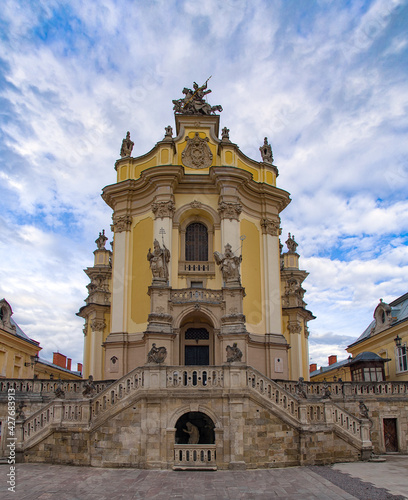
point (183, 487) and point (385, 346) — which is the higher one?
point (385, 346)

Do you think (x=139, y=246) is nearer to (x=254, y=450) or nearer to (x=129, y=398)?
(x=129, y=398)

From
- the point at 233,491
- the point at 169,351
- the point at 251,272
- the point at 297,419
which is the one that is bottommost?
the point at 233,491

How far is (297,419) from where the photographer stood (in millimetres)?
19469

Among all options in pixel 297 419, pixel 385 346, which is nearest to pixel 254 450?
pixel 297 419

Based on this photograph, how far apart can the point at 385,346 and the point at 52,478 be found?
2534 centimetres

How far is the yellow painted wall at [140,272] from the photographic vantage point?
29141 millimetres

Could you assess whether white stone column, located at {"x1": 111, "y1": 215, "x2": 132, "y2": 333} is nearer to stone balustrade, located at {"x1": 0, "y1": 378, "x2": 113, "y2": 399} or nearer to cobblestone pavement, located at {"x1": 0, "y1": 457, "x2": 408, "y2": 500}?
stone balustrade, located at {"x1": 0, "y1": 378, "x2": 113, "y2": 399}

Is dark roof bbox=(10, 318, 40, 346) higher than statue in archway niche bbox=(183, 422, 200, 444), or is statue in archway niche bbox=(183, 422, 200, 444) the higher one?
dark roof bbox=(10, 318, 40, 346)

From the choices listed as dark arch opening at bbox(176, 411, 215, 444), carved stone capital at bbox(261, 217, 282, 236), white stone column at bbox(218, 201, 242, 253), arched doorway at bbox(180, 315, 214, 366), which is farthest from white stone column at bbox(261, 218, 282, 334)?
dark arch opening at bbox(176, 411, 215, 444)

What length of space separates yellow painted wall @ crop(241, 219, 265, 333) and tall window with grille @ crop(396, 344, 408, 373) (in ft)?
30.8

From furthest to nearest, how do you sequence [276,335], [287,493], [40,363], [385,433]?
[40,363] → [276,335] → [385,433] → [287,493]

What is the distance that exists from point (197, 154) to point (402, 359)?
18.5 meters

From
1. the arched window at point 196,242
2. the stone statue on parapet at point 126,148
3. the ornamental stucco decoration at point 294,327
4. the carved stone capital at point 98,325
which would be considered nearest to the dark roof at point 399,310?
the ornamental stucco decoration at point 294,327

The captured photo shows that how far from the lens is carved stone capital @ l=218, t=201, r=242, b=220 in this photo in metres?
29.9
